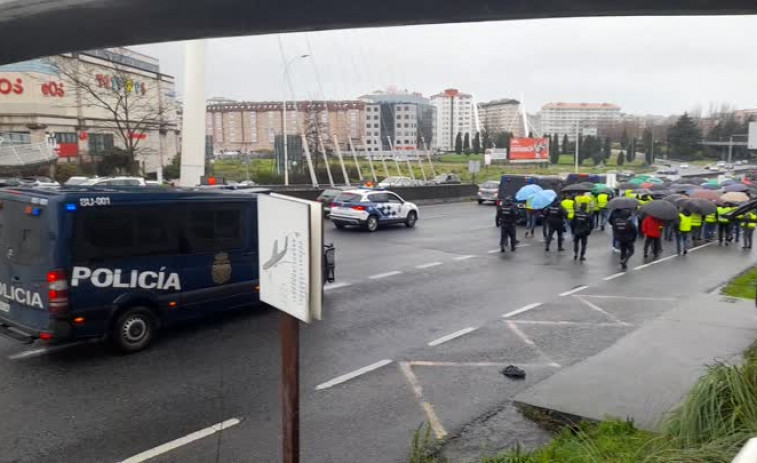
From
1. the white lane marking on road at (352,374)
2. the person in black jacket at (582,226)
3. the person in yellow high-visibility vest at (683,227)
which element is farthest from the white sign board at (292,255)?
the person in yellow high-visibility vest at (683,227)

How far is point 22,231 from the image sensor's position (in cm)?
773

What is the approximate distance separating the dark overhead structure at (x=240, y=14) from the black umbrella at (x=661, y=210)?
7628 millimetres

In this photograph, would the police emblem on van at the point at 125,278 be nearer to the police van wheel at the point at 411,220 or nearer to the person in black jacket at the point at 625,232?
the person in black jacket at the point at 625,232

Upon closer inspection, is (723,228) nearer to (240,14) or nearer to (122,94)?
(240,14)

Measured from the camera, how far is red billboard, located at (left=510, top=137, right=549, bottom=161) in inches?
2451

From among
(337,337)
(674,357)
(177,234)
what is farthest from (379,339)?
(674,357)

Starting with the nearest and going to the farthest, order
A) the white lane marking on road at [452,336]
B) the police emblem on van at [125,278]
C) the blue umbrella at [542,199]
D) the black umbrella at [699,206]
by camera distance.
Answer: the police emblem on van at [125,278] < the white lane marking on road at [452,336] < the black umbrella at [699,206] < the blue umbrella at [542,199]

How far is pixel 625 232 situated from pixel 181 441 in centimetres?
1340

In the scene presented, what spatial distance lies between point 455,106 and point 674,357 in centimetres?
16027

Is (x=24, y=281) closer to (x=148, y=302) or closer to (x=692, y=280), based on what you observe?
(x=148, y=302)

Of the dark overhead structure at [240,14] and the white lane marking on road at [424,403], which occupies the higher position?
the dark overhead structure at [240,14]

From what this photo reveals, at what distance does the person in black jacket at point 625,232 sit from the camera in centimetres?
1596

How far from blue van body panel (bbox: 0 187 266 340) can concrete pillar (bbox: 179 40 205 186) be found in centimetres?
2038

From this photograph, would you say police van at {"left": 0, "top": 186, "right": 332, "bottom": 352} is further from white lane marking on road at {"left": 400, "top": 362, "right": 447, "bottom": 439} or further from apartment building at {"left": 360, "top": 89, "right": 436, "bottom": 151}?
apartment building at {"left": 360, "top": 89, "right": 436, "bottom": 151}
